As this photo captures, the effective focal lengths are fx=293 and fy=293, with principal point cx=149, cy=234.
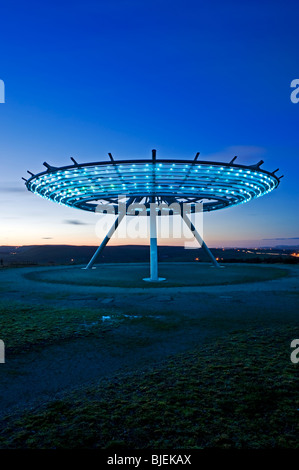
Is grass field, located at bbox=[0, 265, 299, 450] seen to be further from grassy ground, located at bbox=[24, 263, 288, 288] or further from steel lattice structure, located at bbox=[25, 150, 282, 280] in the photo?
steel lattice structure, located at bbox=[25, 150, 282, 280]

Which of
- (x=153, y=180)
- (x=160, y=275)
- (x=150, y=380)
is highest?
(x=153, y=180)

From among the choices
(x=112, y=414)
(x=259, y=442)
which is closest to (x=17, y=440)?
(x=112, y=414)

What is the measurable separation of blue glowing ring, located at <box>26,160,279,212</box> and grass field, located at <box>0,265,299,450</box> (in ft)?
41.6

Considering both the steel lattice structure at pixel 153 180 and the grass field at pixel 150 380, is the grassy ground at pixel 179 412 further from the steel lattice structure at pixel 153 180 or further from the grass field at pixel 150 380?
the steel lattice structure at pixel 153 180

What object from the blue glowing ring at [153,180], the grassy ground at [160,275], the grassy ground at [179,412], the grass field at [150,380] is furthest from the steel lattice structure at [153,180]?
Result: the grassy ground at [179,412]

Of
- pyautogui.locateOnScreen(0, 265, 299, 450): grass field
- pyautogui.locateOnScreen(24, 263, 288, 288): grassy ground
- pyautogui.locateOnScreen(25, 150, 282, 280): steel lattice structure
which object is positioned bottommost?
pyautogui.locateOnScreen(24, 263, 288, 288): grassy ground

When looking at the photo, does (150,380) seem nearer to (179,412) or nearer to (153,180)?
(179,412)

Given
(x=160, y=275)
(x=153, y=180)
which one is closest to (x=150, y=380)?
(x=153, y=180)

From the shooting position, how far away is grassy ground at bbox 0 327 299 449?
141 inches

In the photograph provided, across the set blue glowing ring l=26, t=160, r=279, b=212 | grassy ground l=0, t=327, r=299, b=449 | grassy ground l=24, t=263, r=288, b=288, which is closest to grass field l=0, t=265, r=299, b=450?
grassy ground l=0, t=327, r=299, b=449

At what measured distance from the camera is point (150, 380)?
5312 mm

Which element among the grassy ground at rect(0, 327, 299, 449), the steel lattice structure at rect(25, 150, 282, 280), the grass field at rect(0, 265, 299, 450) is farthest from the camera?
the steel lattice structure at rect(25, 150, 282, 280)

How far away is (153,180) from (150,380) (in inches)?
775
